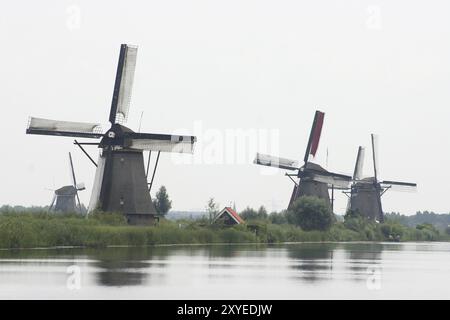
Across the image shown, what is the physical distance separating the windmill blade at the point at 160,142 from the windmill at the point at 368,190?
40762mm

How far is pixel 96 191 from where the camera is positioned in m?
53.5

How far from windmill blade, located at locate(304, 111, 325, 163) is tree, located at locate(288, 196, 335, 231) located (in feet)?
14.7

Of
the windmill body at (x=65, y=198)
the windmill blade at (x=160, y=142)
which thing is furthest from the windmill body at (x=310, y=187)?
the windmill blade at (x=160, y=142)

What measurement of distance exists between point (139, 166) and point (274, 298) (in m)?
27.5


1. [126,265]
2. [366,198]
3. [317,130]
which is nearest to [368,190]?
[366,198]

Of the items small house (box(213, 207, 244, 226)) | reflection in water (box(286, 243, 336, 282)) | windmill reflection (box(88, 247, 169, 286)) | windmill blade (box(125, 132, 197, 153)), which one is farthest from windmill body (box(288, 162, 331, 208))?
windmill reflection (box(88, 247, 169, 286))

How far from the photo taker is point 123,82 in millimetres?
52688

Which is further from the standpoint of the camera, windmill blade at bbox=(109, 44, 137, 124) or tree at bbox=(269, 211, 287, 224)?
tree at bbox=(269, 211, 287, 224)

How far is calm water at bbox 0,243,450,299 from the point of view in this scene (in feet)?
86.8

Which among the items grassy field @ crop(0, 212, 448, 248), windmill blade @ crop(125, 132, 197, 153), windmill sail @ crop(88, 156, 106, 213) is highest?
windmill blade @ crop(125, 132, 197, 153)

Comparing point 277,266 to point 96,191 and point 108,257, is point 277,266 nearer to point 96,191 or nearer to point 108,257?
point 108,257

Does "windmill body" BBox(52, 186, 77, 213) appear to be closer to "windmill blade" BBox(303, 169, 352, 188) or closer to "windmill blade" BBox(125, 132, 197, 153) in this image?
"windmill blade" BBox(303, 169, 352, 188)

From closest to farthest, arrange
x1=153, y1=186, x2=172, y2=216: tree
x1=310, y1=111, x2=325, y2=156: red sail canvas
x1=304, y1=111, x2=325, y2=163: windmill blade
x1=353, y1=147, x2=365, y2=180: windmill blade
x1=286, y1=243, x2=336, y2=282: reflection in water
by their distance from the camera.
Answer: x1=286, y1=243, x2=336, y2=282: reflection in water
x1=153, y1=186, x2=172, y2=216: tree
x1=304, y1=111, x2=325, y2=163: windmill blade
x1=310, y1=111, x2=325, y2=156: red sail canvas
x1=353, y1=147, x2=365, y2=180: windmill blade

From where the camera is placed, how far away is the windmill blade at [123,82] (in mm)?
52531
